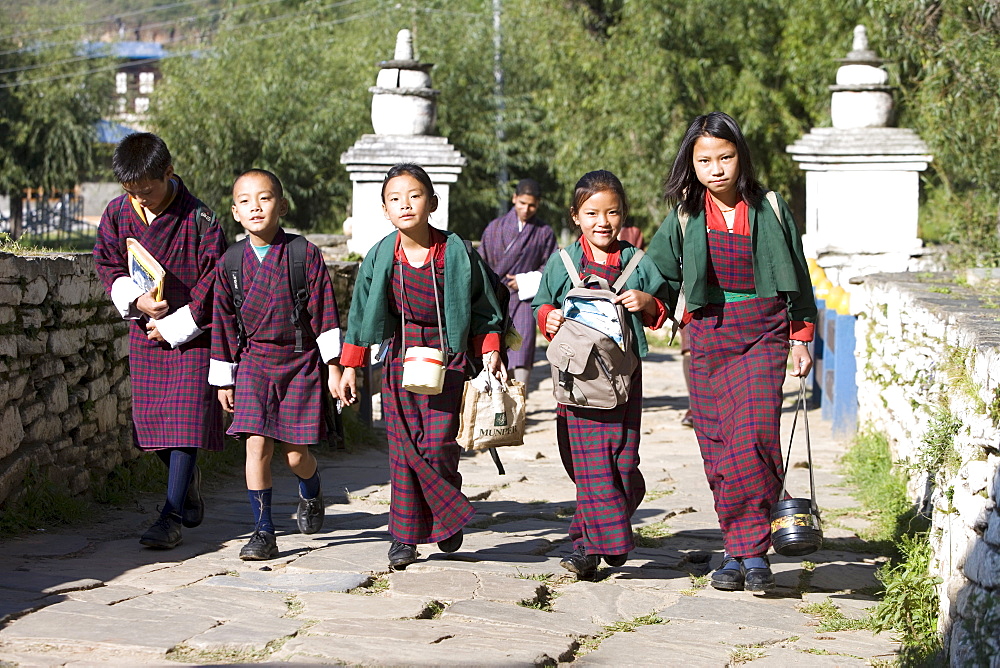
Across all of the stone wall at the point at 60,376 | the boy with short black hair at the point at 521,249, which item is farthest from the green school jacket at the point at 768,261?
the boy with short black hair at the point at 521,249

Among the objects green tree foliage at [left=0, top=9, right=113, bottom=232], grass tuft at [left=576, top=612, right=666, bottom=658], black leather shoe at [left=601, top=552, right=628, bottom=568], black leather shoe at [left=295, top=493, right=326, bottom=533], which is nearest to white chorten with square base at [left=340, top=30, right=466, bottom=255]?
black leather shoe at [left=295, top=493, right=326, bottom=533]

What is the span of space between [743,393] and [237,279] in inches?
79.1

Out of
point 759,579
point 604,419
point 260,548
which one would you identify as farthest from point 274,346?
point 759,579

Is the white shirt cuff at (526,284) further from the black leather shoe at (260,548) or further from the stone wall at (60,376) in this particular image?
the black leather shoe at (260,548)

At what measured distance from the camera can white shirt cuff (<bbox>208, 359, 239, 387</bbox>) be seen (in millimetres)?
5199

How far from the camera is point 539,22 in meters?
20.8

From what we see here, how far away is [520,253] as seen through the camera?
934 centimetres

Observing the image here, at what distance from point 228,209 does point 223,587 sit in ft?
70.0

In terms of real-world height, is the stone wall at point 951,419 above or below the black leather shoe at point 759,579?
above

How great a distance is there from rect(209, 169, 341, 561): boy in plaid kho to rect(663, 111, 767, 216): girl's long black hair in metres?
1.40

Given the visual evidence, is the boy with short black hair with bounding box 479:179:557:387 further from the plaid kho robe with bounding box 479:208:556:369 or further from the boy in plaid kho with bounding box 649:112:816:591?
the boy in plaid kho with bounding box 649:112:816:591

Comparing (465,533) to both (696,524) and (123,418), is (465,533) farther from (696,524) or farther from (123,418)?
(123,418)

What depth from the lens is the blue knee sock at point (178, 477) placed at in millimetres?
5324

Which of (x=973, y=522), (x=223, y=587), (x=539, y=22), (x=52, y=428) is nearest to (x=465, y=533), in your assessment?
(x=223, y=587)
